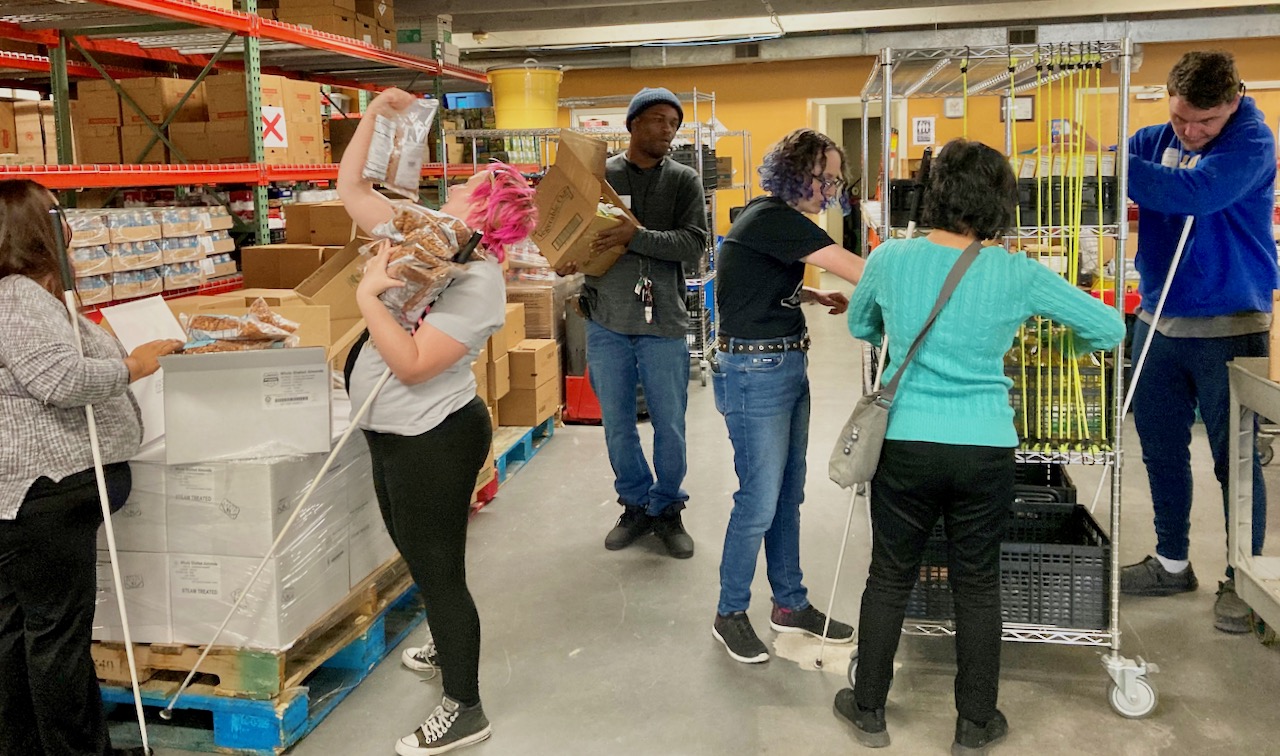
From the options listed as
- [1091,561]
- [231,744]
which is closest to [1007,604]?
[1091,561]

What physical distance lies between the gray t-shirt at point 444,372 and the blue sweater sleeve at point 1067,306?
4.20ft

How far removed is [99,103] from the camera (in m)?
4.46

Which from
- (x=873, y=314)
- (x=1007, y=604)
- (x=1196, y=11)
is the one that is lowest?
(x=1007, y=604)

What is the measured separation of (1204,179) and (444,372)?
Result: 229cm

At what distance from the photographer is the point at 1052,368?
9.96 ft

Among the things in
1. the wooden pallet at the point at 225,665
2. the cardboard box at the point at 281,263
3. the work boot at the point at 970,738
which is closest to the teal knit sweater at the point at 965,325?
the work boot at the point at 970,738

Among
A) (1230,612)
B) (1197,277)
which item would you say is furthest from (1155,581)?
(1197,277)

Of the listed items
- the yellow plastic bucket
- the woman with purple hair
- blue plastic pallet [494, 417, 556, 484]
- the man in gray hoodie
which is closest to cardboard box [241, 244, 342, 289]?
the man in gray hoodie

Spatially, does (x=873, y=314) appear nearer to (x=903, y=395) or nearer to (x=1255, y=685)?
(x=903, y=395)

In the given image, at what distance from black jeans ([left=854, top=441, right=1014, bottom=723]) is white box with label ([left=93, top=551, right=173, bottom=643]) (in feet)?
6.04

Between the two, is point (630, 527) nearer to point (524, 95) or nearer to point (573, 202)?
point (573, 202)

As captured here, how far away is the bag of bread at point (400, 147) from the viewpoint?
2.62 meters

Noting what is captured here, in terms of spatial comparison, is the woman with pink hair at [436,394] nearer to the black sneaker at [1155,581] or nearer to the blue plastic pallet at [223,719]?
the blue plastic pallet at [223,719]

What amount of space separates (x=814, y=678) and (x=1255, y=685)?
1.28 meters
